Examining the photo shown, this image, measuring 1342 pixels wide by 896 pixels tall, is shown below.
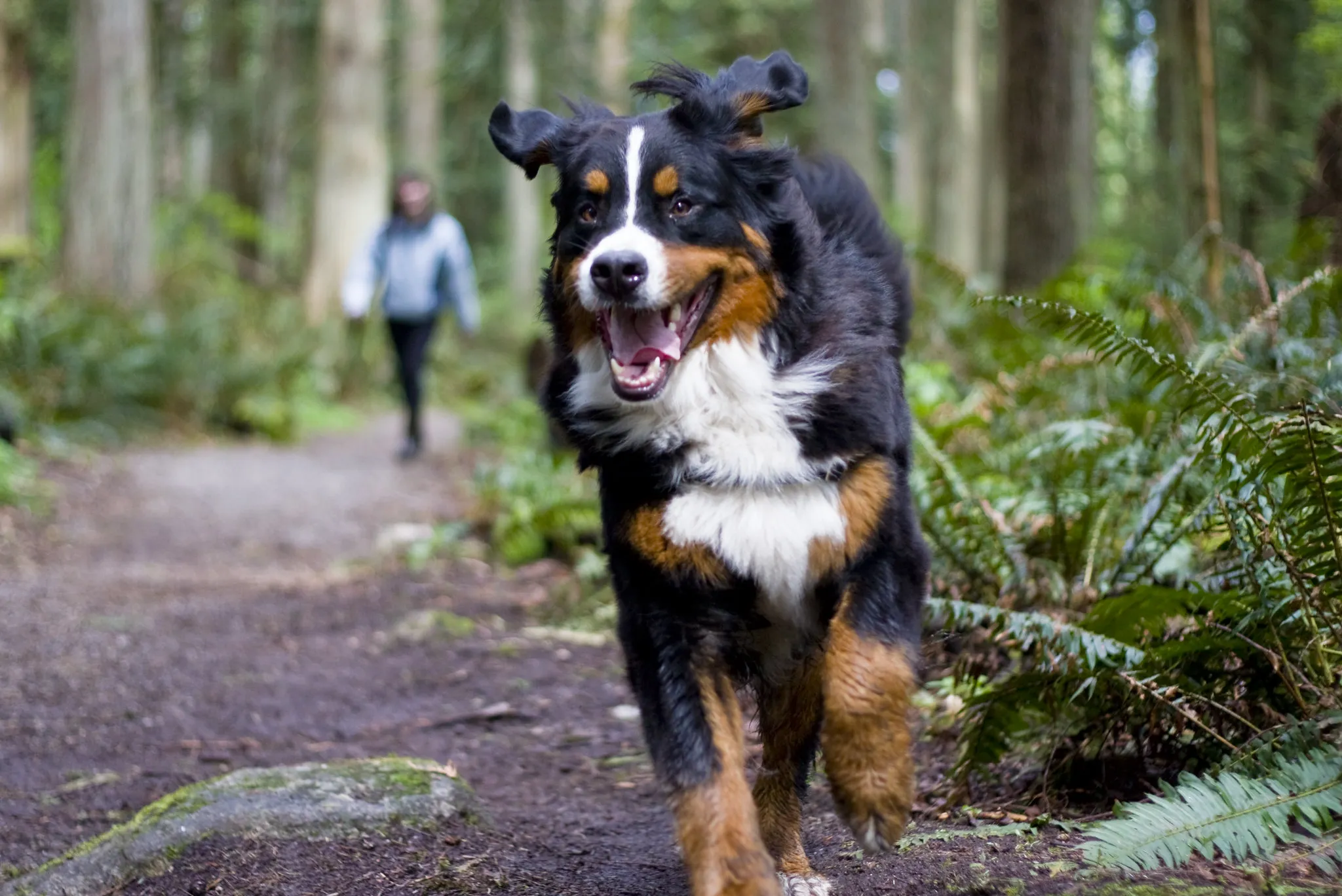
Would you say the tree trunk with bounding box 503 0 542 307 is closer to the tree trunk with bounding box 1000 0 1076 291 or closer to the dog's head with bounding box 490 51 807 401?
the tree trunk with bounding box 1000 0 1076 291

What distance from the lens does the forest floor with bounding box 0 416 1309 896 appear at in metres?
3.63

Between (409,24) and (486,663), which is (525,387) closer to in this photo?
(409,24)

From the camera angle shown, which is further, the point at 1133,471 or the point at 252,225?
the point at 252,225

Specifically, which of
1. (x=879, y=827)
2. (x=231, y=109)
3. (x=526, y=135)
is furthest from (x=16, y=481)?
(x=231, y=109)

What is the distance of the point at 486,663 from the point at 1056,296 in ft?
13.0

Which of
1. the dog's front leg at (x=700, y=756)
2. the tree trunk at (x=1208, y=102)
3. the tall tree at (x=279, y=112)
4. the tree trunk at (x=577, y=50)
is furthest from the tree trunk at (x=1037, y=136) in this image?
the tall tree at (x=279, y=112)

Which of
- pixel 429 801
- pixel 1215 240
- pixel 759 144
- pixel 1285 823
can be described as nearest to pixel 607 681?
pixel 429 801

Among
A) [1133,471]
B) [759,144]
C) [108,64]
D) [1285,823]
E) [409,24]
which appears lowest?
[1285,823]

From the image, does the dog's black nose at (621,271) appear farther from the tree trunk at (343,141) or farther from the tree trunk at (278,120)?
the tree trunk at (278,120)

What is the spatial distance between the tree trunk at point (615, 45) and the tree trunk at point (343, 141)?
450 centimetres

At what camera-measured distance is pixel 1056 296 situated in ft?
25.2

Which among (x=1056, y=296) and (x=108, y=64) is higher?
(x=108, y=64)

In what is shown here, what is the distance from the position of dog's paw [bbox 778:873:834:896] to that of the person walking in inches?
410

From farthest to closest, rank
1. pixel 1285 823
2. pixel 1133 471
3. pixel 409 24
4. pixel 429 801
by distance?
pixel 409 24, pixel 1133 471, pixel 429 801, pixel 1285 823
